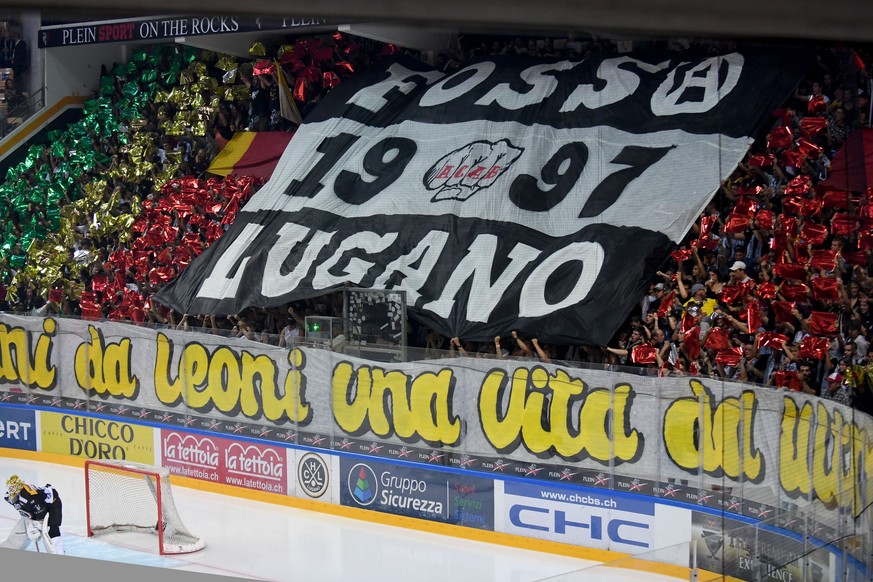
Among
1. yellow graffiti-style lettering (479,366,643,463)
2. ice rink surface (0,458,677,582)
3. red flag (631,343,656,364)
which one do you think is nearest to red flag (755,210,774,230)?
red flag (631,343,656,364)

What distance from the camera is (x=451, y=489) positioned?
6.55 m

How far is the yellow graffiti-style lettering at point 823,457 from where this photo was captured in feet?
6.45

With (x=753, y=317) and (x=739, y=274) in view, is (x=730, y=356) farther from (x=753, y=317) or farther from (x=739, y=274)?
(x=739, y=274)

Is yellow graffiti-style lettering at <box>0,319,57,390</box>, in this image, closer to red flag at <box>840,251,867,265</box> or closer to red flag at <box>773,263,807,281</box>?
red flag at <box>773,263,807,281</box>

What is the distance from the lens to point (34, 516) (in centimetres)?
594

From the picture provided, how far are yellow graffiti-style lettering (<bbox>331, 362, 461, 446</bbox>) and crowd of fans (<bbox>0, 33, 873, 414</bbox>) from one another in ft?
1.04

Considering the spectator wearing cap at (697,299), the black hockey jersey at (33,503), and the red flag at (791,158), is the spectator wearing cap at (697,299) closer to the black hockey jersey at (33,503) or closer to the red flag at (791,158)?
the red flag at (791,158)

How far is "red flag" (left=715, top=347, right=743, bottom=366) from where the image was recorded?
5902 millimetres

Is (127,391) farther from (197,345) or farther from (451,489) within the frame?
(451,489)

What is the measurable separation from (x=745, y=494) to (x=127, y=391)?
501 cm

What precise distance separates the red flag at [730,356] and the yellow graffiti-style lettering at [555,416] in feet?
1.97

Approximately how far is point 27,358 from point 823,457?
692cm

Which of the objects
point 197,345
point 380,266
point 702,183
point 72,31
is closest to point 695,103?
point 702,183

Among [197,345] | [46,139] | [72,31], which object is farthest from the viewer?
[197,345]
